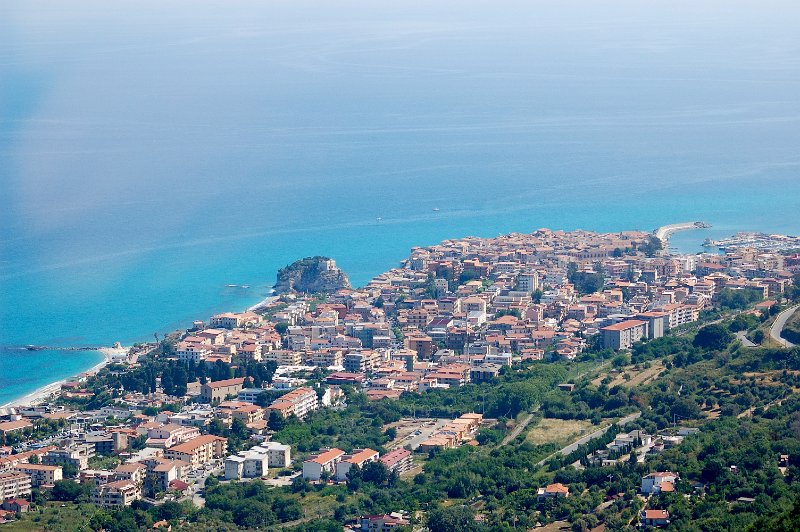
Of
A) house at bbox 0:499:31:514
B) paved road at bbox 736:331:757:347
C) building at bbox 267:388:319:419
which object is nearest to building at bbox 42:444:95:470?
house at bbox 0:499:31:514

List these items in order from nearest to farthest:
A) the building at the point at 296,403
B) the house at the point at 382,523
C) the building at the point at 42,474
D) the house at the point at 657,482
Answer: the house at the point at 657,482, the house at the point at 382,523, the building at the point at 42,474, the building at the point at 296,403

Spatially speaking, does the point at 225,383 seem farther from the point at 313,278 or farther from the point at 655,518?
the point at 655,518

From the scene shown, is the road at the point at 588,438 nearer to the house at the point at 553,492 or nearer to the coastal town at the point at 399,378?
the coastal town at the point at 399,378

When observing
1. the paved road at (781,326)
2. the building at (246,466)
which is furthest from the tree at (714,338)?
the building at (246,466)

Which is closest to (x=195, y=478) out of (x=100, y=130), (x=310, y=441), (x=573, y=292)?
(x=310, y=441)

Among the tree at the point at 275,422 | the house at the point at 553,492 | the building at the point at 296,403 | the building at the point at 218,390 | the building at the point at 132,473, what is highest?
the building at the point at 218,390

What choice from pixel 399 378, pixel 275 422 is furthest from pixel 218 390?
pixel 399 378

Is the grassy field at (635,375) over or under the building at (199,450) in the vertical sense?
over
